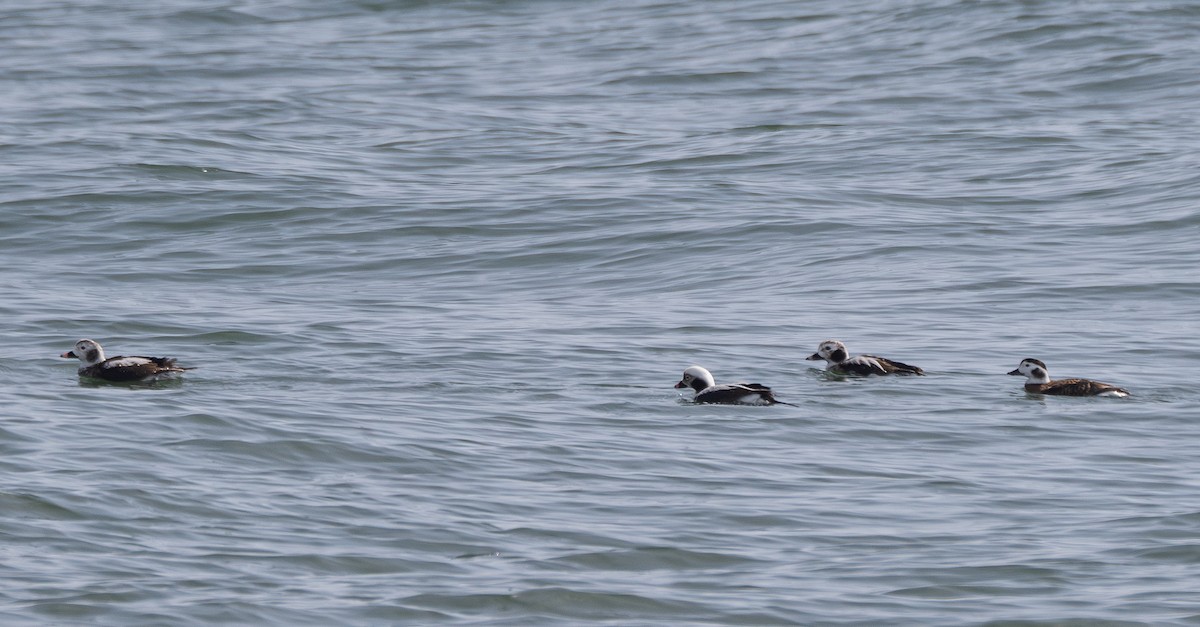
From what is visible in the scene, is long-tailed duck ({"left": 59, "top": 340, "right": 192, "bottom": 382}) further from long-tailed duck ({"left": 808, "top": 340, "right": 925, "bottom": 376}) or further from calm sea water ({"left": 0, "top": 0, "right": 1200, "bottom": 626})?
long-tailed duck ({"left": 808, "top": 340, "right": 925, "bottom": 376})

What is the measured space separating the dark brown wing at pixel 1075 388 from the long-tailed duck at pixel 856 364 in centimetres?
116

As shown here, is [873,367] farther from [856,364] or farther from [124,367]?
[124,367]

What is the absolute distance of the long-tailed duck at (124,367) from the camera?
14.7m

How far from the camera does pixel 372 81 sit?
33594mm

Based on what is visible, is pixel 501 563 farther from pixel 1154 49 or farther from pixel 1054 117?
pixel 1154 49

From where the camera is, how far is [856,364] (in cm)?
1519

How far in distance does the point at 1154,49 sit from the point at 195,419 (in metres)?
24.0

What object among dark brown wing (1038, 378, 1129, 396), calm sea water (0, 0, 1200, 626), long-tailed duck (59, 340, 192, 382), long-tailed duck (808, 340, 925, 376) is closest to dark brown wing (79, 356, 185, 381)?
long-tailed duck (59, 340, 192, 382)

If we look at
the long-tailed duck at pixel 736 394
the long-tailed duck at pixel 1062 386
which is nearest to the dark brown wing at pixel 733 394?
the long-tailed duck at pixel 736 394

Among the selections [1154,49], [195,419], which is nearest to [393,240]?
[195,419]

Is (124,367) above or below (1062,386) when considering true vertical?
below

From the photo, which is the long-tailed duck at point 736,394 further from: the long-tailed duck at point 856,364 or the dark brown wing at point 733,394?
the long-tailed duck at point 856,364

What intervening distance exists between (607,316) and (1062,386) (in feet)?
16.4

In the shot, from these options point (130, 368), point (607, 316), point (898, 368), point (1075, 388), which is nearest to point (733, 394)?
point (898, 368)
